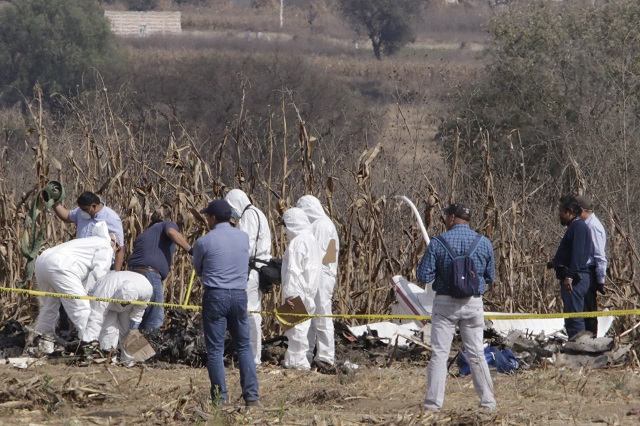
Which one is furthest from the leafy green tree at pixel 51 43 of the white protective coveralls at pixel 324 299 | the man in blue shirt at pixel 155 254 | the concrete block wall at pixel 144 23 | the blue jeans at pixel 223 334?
the blue jeans at pixel 223 334

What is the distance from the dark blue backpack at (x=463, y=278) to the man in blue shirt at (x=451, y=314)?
0.04 metres

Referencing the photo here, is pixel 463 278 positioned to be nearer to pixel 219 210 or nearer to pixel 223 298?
pixel 223 298

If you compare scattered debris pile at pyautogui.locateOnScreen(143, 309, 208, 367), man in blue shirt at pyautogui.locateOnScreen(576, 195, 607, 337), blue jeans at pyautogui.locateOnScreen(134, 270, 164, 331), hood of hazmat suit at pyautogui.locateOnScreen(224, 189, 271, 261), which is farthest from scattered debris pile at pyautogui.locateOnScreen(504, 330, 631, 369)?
blue jeans at pyautogui.locateOnScreen(134, 270, 164, 331)

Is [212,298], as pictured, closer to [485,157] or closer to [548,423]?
[548,423]

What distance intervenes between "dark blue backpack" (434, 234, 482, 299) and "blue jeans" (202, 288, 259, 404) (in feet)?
4.89

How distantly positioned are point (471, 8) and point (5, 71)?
45262 mm

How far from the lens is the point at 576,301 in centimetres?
1088

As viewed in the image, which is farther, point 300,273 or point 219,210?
point 300,273

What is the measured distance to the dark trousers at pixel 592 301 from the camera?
36.0 feet

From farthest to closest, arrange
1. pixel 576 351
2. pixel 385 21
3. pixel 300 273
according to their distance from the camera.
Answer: pixel 385 21 → pixel 576 351 → pixel 300 273

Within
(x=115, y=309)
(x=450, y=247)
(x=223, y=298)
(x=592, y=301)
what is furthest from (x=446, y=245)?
(x=115, y=309)

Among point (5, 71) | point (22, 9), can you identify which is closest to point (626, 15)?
point (5, 71)

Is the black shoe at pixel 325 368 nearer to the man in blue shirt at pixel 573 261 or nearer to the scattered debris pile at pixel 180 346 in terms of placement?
the scattered debris pile at pixel 180 346

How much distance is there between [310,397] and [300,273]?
1.42 metres
